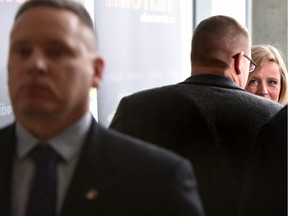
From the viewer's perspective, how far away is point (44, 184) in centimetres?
135

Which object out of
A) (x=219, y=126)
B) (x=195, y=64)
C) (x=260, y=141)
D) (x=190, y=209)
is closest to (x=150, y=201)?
(x=190, y=209)

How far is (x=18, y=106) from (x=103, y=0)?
225cm

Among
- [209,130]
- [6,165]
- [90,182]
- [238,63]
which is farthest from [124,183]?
[238,63]

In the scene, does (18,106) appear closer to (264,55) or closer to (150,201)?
(150,201)

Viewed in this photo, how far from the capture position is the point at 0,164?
1.39m

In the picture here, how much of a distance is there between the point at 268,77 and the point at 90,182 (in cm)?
216

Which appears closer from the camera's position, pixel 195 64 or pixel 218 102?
pixel 218 102

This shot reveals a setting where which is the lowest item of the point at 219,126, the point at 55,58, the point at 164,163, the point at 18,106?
the point at 219,126

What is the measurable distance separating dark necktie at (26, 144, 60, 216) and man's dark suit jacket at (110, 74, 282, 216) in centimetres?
84

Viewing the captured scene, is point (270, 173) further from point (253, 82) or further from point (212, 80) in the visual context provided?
point (253, 82)

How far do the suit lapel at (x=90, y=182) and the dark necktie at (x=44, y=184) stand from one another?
42mm

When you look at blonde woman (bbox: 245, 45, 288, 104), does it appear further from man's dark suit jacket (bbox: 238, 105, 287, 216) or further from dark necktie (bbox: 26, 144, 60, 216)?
dark necktie (bbox: 26, 144, 60, 216)

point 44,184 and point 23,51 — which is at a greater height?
point 23,51

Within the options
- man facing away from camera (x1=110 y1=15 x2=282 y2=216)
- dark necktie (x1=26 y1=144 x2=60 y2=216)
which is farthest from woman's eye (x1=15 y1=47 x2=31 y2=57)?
man facing away from camera (x1=110 y1=15 x2=282 y2=216)
